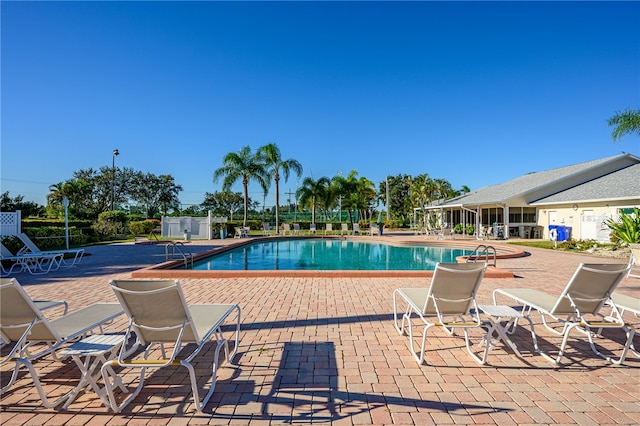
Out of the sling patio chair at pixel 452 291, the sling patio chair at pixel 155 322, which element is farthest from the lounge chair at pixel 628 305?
the sling patio chair at pixel 155 322

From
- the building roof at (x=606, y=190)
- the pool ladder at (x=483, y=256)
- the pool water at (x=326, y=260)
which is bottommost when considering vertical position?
the pool water at (x=326, y=260)

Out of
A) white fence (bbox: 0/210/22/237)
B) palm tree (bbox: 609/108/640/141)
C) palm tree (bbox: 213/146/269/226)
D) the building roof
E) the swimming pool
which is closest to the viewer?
the swimming pool

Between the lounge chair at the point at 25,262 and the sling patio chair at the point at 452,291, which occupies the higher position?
the sling patio chair at the point at 452,291

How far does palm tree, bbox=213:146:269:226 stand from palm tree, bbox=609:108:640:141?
71.7 ft

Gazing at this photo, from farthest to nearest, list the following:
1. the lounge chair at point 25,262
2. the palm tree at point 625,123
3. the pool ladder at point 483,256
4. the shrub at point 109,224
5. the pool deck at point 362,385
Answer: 1. the shrub at point 109,224
2. the palm tree at point 625,123
3. the lounge chair at point 25,262
4. the pool ladder at point 483,256
5. the pool deck at point 362,385

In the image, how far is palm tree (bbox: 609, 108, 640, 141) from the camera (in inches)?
558

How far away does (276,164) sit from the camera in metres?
27.6

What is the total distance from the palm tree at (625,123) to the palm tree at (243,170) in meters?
21.9

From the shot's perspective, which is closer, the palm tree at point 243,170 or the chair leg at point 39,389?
the chair leg at point 39,389

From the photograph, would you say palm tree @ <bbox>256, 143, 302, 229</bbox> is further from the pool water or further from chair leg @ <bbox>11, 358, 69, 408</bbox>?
chair leg @ <bbox>11, 358, 69, 408</bbox>

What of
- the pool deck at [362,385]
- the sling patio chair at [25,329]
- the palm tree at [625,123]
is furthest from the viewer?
the palm tree at [625,123]

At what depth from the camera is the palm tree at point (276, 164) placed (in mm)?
27109

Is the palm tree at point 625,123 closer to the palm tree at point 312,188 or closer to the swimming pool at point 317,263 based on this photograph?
the swimming pool at point 317,263

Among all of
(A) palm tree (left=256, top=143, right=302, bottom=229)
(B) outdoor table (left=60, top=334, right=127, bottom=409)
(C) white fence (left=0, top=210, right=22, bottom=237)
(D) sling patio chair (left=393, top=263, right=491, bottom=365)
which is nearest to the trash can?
(D) sling patio chair (left=393, top=263, right=491, bottom=365)
